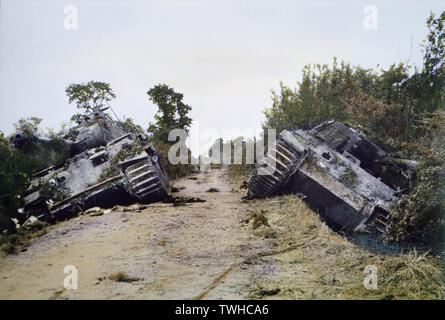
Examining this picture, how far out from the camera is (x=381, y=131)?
13.3 metres

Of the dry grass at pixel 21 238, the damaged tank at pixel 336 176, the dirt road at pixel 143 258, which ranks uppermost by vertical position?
the damaged tank at pixel 336 176

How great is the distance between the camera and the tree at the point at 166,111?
912 inches

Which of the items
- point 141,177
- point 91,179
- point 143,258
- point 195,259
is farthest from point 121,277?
point 91,179

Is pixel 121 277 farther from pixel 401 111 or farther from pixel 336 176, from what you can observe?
pixel 401 111

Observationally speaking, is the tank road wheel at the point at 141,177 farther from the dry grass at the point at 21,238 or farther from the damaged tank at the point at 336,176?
the damaged tank at the point at 336,176

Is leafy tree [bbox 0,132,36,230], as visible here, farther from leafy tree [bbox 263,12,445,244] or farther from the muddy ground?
leafy tree [bbox 263,12,445,244]

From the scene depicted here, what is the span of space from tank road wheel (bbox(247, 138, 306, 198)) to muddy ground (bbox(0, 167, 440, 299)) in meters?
0.71

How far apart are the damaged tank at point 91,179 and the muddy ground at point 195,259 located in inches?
33.6

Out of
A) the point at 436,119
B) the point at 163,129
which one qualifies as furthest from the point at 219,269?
the point at 163,129

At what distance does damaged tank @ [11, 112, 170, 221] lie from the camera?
9.48 m

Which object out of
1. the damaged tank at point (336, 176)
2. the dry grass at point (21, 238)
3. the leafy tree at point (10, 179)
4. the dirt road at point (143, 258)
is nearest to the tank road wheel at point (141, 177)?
the dirt road at point (143, 258)

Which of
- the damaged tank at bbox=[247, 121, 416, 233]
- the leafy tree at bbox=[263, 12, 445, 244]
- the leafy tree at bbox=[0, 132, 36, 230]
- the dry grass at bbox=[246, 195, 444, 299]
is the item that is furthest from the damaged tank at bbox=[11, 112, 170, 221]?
the leafy tree at bbox=[263, 12, 445, 244]

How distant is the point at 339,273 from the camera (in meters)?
5.09
